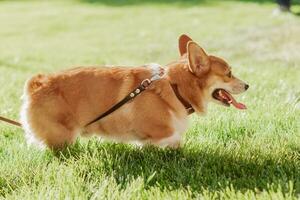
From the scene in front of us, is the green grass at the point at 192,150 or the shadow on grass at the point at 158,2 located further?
the shadow on grass at the point at 158,2

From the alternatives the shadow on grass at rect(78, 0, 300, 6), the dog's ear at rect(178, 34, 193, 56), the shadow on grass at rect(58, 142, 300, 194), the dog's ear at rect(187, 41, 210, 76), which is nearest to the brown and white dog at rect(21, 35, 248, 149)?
the dog's ear at rect(187, 41, 210, 76)

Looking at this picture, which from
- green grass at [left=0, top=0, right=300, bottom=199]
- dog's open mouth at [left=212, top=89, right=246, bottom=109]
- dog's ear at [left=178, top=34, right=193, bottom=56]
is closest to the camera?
green grass at [left=0, top=0, right=300, bottom=199]

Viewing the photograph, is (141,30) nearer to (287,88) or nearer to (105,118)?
(287,88)

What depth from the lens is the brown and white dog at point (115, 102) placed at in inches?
176

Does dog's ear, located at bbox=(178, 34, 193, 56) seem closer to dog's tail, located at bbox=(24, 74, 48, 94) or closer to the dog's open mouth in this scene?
the dog's open mouth

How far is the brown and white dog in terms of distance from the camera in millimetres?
4465

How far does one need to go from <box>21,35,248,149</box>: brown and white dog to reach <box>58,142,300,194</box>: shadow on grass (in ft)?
0.42

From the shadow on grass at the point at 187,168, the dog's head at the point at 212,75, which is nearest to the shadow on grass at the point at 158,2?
the dog's head at the point at 212,75

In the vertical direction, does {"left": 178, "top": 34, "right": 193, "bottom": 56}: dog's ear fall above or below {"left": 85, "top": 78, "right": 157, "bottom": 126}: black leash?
above

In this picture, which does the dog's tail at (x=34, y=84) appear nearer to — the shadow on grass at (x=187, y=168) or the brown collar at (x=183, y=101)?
the shadow on grass at (x=187, y=168)

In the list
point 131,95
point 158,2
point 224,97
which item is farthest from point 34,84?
point 158,2

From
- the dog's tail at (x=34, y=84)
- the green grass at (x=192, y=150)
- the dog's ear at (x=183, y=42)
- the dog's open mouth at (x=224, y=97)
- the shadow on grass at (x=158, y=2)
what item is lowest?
the shadow on grass at (x=158, y=2)

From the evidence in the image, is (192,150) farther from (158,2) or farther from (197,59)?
(158,2)

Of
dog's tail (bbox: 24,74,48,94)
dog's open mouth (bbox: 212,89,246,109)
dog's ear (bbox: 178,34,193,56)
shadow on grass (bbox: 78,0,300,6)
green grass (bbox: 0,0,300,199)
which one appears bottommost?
shadow on grass (bbox: 78,0,300,6)
